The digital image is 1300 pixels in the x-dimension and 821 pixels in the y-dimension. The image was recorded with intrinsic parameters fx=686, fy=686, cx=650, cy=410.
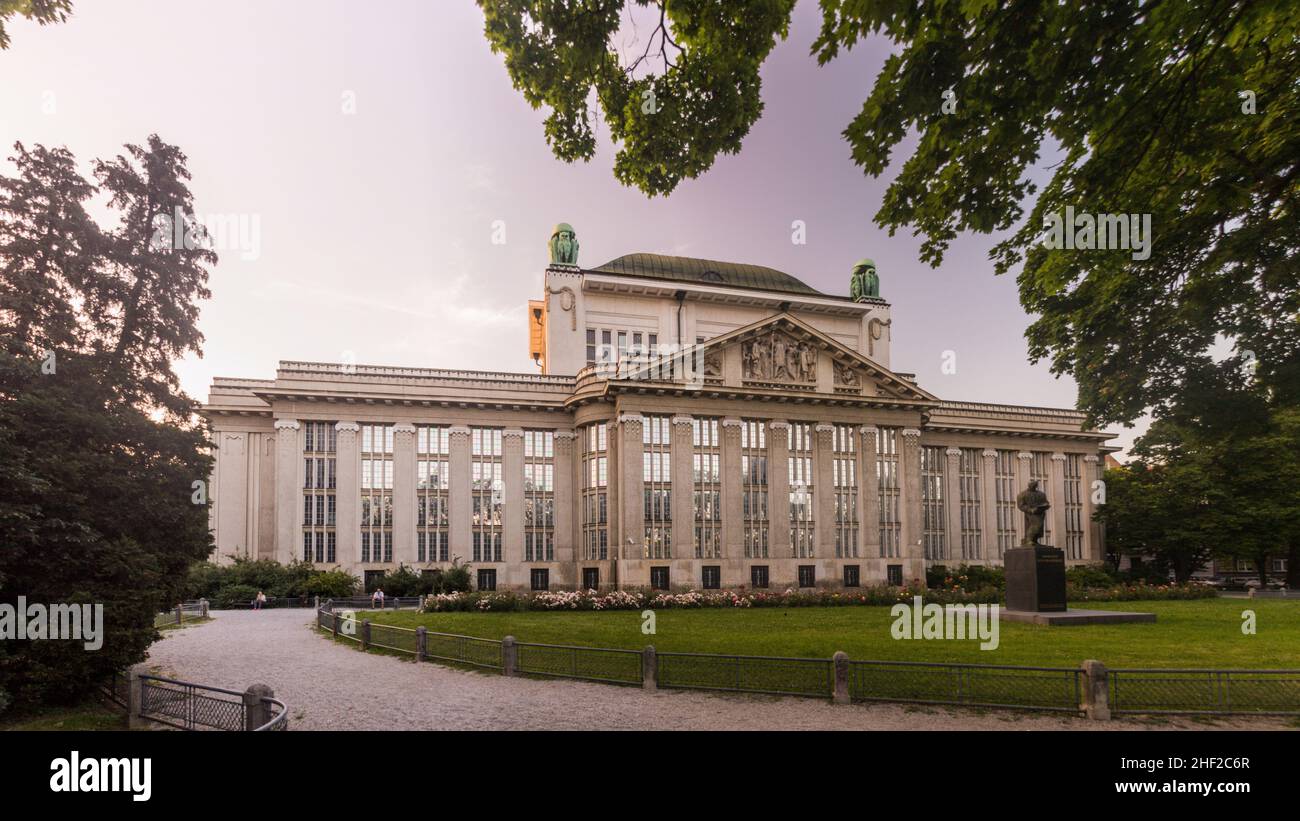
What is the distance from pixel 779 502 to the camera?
152 ft

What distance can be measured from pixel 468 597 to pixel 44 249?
22089 millimetres

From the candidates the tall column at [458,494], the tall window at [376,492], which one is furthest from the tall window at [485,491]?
the tall window at [376,492]

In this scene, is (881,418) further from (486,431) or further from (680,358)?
(486,431)

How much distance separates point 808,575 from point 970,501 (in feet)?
61.2

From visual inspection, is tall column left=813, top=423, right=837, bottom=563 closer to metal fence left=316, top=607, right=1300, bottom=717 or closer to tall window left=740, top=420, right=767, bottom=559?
tall window left=740, top=420, right=767, bottom=559

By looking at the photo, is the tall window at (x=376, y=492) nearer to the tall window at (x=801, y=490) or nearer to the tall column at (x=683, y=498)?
the tall column at (x=683, y=498)

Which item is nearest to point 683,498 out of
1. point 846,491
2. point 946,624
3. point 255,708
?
point 846,491

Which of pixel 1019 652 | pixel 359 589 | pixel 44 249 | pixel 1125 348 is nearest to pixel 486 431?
pixel 359 589

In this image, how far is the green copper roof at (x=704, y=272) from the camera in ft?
193

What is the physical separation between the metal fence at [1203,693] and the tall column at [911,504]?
Answer: 35725 mm

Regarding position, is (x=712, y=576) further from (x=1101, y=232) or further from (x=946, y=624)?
(x=1101, y=232)

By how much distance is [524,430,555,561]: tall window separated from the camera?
4812cm

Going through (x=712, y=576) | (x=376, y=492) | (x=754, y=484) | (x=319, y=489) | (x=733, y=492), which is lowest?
(x=712, y=576)

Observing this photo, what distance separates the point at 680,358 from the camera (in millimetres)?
45656
